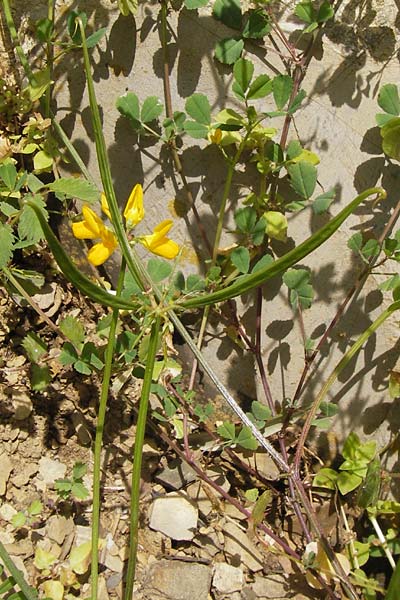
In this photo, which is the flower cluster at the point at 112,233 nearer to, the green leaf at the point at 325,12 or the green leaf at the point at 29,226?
the green leaf at the point at 29,226

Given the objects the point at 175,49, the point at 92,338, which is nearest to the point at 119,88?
the point at 175,49

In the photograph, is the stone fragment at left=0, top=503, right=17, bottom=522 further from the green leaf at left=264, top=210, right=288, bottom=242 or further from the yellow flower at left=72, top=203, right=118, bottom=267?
the green leaf at left=264, top=210, right=288, bottom=242

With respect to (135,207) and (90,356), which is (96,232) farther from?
(90,356)

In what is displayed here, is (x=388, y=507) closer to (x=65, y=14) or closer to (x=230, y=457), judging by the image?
(x=230, y=457)

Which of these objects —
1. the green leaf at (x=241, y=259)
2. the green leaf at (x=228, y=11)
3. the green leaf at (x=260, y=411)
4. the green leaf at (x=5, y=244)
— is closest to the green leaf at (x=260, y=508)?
the green leaf at (x=260, y=411)

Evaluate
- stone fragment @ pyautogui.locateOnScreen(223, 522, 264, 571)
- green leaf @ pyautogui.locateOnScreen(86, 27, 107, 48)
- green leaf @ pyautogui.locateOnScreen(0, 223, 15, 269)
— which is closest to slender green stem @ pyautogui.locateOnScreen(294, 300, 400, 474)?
stone fragment @ pyautogui.locateOnScreen(223, 522, 264, 571)

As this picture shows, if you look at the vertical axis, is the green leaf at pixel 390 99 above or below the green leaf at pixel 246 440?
above

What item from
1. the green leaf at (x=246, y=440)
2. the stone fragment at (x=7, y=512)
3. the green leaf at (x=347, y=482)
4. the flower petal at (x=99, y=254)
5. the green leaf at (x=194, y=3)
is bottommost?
→ the stone fragment at (x=7, y=512)
